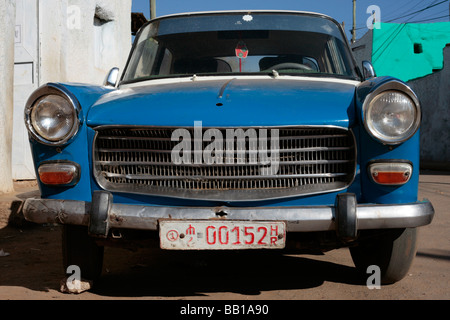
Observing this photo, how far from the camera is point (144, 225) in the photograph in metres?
2.61

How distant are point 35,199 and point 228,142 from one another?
3.47ft

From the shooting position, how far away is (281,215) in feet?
8.37

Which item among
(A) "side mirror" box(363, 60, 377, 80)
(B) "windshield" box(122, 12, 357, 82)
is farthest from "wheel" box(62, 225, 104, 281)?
(A) "side mirror" box(363, 60, 377, 80)

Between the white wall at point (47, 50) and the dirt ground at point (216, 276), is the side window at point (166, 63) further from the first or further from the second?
the white wall at point (47, 50)

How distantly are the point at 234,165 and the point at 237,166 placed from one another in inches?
1.1

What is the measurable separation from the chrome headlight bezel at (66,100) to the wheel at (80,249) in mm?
531

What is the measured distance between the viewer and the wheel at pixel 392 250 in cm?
295

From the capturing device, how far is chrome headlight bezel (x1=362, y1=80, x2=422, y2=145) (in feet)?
8.61

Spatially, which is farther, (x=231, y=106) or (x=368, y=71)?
(x=368, y=71)

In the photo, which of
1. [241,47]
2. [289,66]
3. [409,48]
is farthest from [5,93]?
[409,48]

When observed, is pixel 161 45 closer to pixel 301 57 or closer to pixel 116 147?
pixel 301 57

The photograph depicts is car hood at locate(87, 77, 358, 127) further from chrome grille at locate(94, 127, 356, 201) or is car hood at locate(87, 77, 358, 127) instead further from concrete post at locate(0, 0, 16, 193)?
concrete post at locate(0, 0, 16, 193)

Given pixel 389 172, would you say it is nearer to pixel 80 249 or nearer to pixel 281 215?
pixel 281 215
